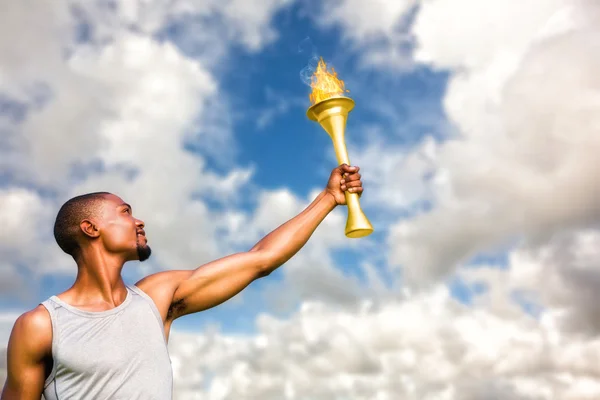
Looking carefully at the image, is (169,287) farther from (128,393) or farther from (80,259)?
(128,393)

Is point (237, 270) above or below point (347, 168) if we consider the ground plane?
below

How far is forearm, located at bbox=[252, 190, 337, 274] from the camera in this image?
7.62m

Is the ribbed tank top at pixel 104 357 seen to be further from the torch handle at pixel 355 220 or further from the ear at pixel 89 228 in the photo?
the torch handle at pixel 355 220

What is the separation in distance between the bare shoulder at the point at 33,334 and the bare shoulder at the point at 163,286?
122 centimetres

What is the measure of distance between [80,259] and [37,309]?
2.46ft

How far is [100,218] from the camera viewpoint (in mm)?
6703

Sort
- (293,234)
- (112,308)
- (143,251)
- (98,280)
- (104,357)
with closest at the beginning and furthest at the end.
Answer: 1. (104,357)
2. (112,308)
3. (98,280)
4. (143,251)
5. (293,234)

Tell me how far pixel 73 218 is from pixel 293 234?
8.36 feet

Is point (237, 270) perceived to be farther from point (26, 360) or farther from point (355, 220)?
point (26, 360)

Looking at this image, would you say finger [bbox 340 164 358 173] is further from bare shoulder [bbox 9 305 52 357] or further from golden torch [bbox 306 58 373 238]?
bare shoulder [bbox 9 305 52 357]

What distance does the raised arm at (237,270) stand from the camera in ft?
23.4

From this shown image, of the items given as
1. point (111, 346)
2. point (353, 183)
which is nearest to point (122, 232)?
point (111, 346)

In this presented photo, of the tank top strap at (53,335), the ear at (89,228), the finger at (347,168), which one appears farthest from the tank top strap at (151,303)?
the finger at (347,168)

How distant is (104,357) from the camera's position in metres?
5.93
